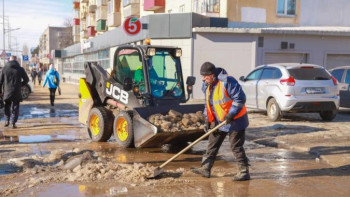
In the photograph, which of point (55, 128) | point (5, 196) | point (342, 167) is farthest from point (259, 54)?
point (5, 196)

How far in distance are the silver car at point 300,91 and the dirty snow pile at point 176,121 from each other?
14.2 feet

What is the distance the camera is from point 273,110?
11977 mm

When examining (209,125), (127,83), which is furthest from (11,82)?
(209,125)

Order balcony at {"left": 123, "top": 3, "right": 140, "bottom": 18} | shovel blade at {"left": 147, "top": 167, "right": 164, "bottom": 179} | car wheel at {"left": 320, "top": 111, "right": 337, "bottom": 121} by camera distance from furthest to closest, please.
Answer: balcony at {"left": 123, "top": 3, "right": 140, "bottom": 18}, car wheel at {"left": 320, "top": 111, "right": 337, "bottom": 121}, shovel blade at {"left": 147, "top": 167, "right": 164, "bottom": 179}

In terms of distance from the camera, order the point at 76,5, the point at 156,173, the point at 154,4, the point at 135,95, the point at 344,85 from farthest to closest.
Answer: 1. the point at 76,5
2. the point at 154,4
3. the point at 344,85
4. the point at 135,95
5. the point at 156,173

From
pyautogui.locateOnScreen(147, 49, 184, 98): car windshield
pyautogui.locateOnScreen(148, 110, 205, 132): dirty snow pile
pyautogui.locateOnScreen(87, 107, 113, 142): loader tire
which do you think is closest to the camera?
pyautogui.locateOnScreen(148, 110, 205, 132): dirty snow pile

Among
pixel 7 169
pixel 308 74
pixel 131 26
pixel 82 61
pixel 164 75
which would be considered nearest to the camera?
pixel 7 169

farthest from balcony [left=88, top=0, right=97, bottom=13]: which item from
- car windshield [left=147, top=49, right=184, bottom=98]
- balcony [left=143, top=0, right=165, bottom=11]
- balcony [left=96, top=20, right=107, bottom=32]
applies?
car windshield [left=147, top=49, right=184, bottom=98]

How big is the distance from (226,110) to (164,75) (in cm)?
300

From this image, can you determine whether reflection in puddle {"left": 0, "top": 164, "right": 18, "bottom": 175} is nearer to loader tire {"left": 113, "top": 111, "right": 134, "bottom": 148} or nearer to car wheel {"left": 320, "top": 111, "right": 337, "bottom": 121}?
loader tire {"left": 113, "top": 111, "right": 134, "bottom": 148}

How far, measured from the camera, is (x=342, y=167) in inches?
269

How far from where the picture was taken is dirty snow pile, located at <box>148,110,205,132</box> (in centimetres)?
740

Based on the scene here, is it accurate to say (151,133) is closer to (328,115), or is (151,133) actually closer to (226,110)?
(226,110)

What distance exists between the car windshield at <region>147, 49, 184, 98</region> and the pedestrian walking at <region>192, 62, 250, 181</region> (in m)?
2.49
